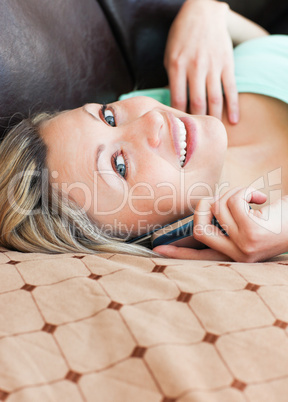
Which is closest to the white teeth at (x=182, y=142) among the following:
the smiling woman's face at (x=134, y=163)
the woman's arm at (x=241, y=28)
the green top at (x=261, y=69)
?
the smiling woman's face at (x=134, y=163)

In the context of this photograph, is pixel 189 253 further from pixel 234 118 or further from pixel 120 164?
pixel 234 118

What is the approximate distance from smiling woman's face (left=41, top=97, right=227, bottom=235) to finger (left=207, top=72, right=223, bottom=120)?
24 cm

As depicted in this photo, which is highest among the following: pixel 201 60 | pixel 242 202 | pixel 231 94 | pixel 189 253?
pixel 201 60

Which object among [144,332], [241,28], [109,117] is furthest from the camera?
[241,28]

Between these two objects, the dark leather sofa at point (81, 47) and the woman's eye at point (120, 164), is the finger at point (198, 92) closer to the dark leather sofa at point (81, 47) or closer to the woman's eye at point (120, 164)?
the dark leather sofa at point (81, 47)

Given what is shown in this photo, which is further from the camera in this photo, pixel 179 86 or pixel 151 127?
pixel 179 86

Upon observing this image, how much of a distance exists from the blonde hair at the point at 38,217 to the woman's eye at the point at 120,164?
155mm

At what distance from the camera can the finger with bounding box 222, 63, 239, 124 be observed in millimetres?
1445

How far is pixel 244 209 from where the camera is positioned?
100 cm

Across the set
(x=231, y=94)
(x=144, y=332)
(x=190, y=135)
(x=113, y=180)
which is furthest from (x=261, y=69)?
(x=144, y=332)

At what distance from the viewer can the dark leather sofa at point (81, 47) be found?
1.24 meters

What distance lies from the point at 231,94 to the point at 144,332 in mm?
964

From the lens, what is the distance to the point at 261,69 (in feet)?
4.89

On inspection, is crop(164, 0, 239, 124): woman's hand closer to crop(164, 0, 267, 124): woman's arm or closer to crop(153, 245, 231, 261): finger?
crop(164, 0, 267, 124): woman's arm
